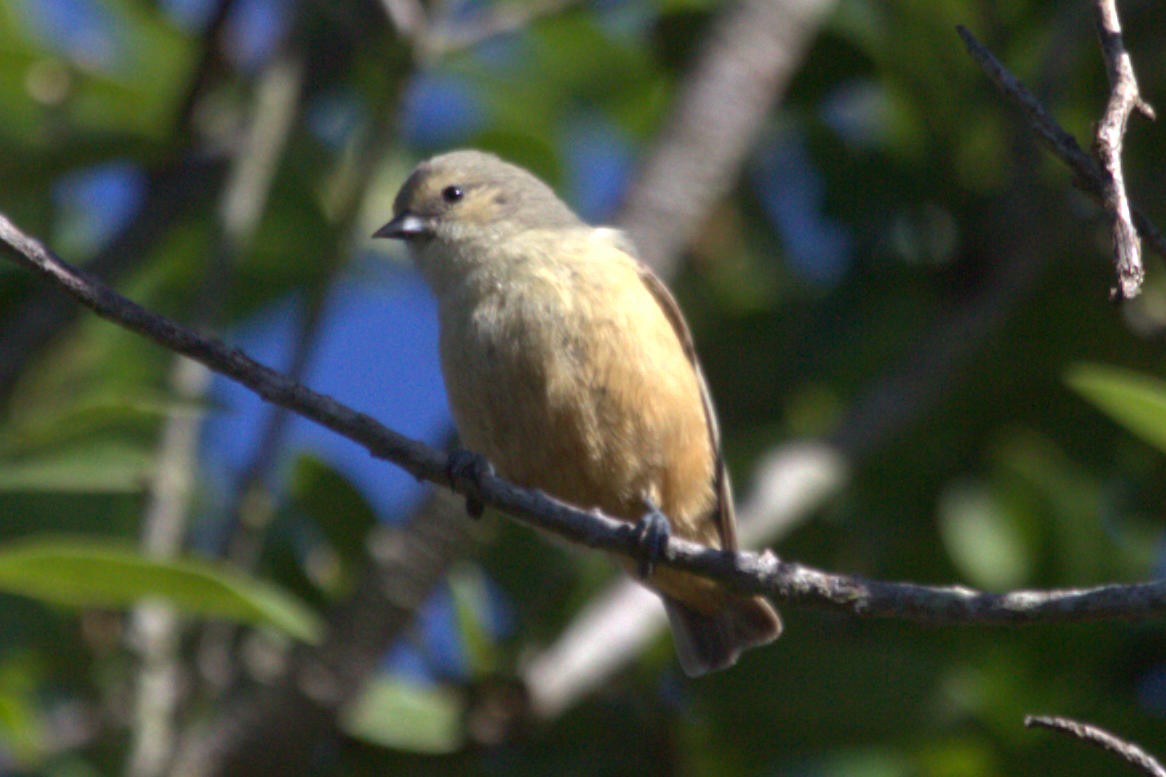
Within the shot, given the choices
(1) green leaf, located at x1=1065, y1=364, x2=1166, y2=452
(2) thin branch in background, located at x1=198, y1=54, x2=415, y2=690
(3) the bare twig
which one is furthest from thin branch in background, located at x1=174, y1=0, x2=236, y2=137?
(1) green leaf, located at x1=1065, y1=364, x2=1166, y2=452

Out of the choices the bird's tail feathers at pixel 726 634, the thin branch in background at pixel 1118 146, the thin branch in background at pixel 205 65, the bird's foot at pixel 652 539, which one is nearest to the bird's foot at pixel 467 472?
the bird's foot at pixel 652 539

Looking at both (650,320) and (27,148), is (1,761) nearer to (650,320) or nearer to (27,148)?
(27,148)

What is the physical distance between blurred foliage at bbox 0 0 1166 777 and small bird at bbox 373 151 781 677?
1.20 ft

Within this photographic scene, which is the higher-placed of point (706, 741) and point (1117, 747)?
point (706, 741)

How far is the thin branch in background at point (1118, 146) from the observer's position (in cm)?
222

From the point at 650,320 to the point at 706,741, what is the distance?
1.30 meters

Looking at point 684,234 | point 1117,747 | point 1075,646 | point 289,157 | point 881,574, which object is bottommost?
point 1117,747

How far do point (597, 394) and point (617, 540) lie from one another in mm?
1100

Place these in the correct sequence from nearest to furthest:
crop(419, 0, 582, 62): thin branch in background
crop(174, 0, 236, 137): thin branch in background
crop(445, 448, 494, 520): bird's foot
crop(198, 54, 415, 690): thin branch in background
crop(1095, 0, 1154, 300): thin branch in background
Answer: crop(1095, 0, 1154, 300): thin branch in background, crop(445, 448, 494, 520): bird's foot, crop(198, 54, 415, 690): thin branch in background, crop(419, 0, 582, 62): thin branch in background, crop(174, 0, 236, 137): thin branch in background

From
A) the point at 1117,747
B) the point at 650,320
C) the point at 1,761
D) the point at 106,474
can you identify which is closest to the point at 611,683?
the point at 650,320

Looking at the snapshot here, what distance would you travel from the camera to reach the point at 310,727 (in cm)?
440

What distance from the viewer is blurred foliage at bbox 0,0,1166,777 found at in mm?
4695

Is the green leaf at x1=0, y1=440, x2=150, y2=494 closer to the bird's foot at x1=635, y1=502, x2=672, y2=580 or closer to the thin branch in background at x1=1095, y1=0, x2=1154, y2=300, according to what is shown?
the bird's foot at x1=635, y1=502, x2=672, y2=580

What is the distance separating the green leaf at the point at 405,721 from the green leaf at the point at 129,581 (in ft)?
3.27
